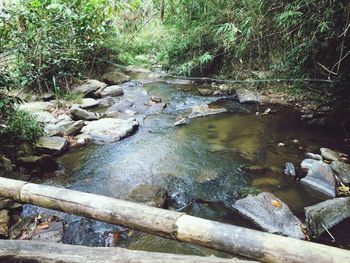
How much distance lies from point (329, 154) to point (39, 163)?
3.97 m

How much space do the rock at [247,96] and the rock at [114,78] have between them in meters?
3.56

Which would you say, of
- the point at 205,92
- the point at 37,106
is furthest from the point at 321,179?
the point at 37,106

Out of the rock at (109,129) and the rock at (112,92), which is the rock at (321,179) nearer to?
the rock at (109,129)

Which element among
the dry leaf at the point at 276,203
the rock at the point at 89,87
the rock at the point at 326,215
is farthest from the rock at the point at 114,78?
the rock at the point at 326,215

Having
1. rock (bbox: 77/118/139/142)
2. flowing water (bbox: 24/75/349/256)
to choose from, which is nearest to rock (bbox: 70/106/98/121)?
rock (bbox: 77/118/139/142)

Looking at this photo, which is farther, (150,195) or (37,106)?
(37,106)

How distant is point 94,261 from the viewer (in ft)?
4.16

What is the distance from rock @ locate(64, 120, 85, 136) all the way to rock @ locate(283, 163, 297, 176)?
11.5 ft

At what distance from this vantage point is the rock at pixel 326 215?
288 centimetres

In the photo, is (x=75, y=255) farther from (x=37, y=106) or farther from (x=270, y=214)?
(x=37, y=106)

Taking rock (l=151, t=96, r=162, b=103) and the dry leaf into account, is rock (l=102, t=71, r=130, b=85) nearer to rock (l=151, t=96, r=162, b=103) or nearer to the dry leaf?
rock (l=151, t=96, r=162, b=103)

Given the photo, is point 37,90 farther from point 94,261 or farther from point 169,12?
point 94,261

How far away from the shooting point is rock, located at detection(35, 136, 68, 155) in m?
4.54

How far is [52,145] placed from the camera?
4.65m
